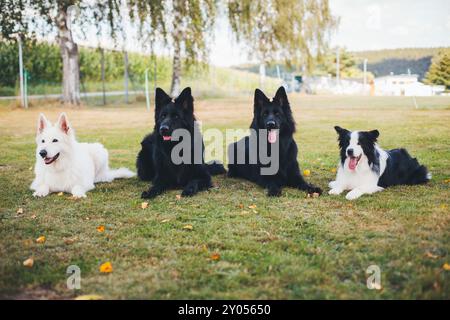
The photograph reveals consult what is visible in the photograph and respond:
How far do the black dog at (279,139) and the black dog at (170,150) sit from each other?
2.52 ft

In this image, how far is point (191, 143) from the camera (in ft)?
18.3

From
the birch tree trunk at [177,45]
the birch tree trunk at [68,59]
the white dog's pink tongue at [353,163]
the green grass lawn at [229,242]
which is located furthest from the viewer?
the birch tree trunk at [177,45]

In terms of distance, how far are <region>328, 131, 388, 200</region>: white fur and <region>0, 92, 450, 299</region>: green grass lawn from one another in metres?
0.16

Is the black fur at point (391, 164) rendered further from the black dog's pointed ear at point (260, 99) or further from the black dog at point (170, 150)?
the black dog at point (170, 150)

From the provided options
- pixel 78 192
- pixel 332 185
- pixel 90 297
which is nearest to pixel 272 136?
pixel 332 185

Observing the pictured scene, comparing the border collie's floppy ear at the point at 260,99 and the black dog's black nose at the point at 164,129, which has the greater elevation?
the border collie's floppy ear at the point at 260,99

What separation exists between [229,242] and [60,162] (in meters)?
2.78

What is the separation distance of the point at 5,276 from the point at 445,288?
9.25ft

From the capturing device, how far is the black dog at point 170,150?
5.38m

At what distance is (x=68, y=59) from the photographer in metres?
19.1

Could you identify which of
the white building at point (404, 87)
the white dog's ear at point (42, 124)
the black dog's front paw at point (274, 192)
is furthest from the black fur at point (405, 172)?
the white building at point (404, 87)

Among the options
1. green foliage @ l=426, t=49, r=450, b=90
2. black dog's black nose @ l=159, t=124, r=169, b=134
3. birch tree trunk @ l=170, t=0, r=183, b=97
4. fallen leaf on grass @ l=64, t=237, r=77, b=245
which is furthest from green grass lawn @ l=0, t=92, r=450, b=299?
birch tree trunk @ l=170, t=0, r=183, b=97

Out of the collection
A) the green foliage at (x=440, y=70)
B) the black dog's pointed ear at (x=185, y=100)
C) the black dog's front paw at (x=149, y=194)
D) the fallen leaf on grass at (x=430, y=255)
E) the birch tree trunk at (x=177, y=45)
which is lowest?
the fallen leaf on grass at (x=430, y=255)

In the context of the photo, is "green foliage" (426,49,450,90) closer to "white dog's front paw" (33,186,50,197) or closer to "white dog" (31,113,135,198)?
"white dog" (31,113,135,198)
